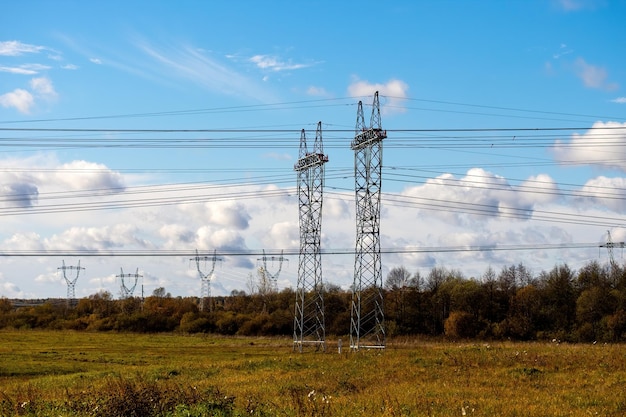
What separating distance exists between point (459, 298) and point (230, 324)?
36.2 meters

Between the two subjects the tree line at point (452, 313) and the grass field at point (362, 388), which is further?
the tree line at point (452, 313)

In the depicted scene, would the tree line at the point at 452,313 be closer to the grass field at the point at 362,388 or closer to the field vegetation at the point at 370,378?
the field vegetation at the point at 370,378

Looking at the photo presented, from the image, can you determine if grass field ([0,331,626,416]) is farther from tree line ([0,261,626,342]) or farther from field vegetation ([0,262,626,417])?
tree line ([0,261,626,342])

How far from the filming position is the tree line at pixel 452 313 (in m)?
90.8

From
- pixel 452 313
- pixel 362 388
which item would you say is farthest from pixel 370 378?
pixel 452 313

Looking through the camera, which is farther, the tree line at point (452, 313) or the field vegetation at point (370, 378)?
the tree line at point (452, 313)

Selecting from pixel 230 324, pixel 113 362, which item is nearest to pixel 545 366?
pixel 113 362

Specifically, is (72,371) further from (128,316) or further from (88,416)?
(128,316)

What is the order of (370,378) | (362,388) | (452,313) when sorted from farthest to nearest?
(452,313) → (370,378) → (362,388)

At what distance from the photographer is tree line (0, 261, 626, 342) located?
90812 mm

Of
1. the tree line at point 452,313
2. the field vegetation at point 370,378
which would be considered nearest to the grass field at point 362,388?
the field vegetation at point 370,378

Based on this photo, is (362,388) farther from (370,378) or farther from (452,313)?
(452,313)

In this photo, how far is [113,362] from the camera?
181 ft

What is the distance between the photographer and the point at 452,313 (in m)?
102
